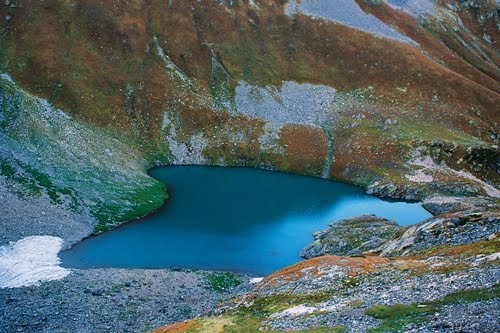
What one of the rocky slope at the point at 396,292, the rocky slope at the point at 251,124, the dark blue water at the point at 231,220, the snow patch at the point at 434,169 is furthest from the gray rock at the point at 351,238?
the snow patch at the point at 434,169

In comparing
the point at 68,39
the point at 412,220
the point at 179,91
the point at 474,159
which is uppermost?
the point at 68,39

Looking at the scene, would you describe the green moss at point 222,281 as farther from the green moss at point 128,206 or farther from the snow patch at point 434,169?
the snow patch at point 434,169

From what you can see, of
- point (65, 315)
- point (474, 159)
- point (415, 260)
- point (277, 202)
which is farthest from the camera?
point (474, 159)

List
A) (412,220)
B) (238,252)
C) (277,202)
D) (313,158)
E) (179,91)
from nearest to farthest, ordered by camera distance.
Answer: (238,252), (412,220), (277,202), (313,158), (179,91)

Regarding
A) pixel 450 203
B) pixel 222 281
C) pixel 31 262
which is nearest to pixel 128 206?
pixel 31 262

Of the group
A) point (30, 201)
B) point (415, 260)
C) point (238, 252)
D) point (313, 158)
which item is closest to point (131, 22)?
point (313, 158)

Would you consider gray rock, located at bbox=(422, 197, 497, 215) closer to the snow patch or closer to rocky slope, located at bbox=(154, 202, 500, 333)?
the snow patch

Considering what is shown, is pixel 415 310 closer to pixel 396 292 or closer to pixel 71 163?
pixel 396 292

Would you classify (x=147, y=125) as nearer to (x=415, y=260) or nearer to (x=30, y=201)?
(x=30, y=201)
